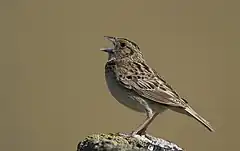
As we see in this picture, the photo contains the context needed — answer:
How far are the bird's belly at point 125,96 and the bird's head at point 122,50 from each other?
397 millimetres

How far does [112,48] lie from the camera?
24.7 ft

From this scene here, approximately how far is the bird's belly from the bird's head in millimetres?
397

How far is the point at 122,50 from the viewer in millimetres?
7477

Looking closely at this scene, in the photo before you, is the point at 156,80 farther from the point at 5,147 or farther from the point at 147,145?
the point at 5,147

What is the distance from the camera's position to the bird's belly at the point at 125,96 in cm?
690

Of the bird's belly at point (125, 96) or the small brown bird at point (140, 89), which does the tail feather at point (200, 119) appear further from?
the bird's belly at point (125, 96)

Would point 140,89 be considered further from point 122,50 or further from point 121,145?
point 121,145

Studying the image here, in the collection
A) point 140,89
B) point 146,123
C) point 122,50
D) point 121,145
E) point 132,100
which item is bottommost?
point 121,145

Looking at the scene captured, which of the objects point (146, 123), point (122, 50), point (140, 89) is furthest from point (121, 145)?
point (122, 50)

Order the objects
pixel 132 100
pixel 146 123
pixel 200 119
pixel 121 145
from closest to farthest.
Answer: pixel 121 145 < pixel 146 123 < pixel 200 119 < pixel 132 100

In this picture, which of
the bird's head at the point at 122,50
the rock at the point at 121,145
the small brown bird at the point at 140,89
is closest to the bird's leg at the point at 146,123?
the small brown bird at the point at 140,89

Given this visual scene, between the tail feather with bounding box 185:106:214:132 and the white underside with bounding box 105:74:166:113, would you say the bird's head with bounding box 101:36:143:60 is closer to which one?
the white underside with bounding box 105:74:166:113

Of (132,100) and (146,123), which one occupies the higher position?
(132,100)

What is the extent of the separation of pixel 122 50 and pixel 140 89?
0.60 metres
